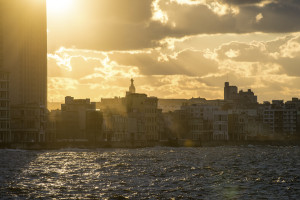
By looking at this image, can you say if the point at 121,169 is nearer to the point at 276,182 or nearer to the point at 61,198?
the point at 276,182

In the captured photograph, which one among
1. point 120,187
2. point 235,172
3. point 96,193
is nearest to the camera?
point 96,193

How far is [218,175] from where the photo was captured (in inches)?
3794

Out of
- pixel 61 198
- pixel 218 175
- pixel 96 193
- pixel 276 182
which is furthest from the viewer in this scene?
pixel 218 175

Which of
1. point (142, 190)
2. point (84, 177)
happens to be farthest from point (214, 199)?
point (84, 177)

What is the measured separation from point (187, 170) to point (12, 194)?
142ft

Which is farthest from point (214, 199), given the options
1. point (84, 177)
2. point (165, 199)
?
point (84, 177)

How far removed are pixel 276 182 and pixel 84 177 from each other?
24.7 meters

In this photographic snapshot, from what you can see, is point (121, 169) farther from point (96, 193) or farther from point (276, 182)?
point (96, 193)

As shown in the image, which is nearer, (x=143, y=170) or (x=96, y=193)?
(x=96, y=193)

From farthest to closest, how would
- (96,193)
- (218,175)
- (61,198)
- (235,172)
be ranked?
(235,172) < (218,175) < (96,193) < (61,198)

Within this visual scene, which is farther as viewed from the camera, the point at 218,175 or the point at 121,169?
the point at 121,169

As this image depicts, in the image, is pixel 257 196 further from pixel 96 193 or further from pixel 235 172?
pixel 235 172

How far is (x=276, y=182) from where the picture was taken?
86.4m

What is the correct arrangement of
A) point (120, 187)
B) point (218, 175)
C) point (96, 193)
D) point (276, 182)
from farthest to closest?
point (218, 175) < point (276, 182) < point (120, 187) < point (96, 193)
